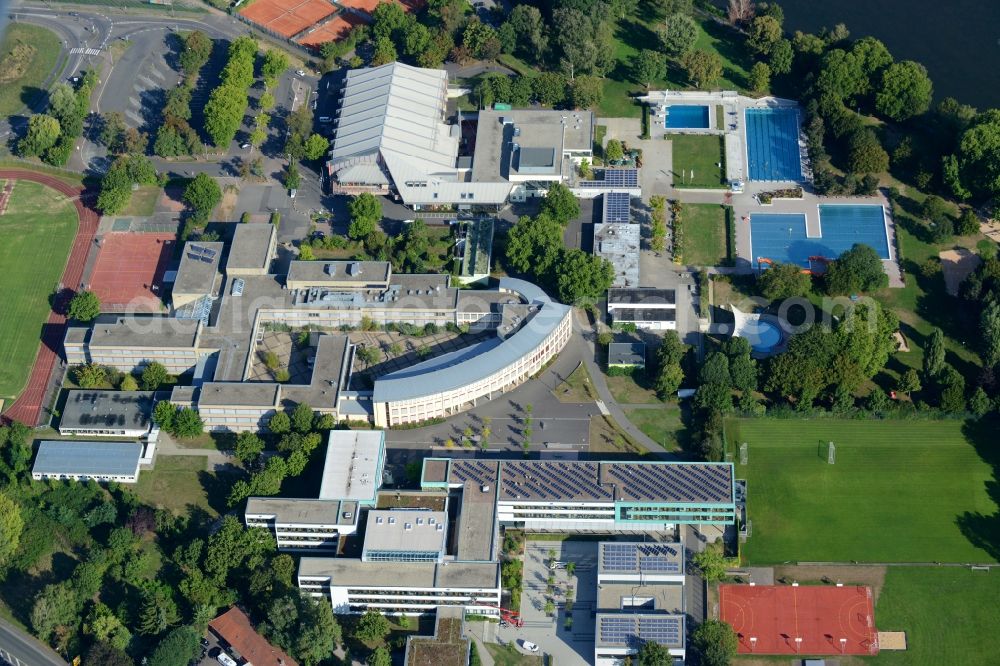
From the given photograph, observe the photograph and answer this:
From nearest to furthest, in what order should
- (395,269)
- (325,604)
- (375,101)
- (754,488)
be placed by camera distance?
1. (325,604)
2. (754,488)
3. (395,269)
4. (375,101)

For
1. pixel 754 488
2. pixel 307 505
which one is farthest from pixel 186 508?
pixel 754 488

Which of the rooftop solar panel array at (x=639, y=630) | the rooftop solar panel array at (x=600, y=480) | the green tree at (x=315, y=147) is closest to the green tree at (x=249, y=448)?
the rooftop solar panel array at (x=600, y=480)

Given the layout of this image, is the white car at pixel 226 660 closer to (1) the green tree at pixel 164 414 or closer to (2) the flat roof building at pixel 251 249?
(1) the green tree at pixel 164 414

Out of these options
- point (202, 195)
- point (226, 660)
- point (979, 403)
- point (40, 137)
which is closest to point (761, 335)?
point (979, 403)

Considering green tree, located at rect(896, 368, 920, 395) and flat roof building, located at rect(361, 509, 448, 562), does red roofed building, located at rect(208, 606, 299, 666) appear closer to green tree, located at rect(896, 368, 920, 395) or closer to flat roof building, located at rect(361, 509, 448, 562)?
flat roof building, located at rect(361, 509, 448, 562)

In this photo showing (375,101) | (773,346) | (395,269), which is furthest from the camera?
(375,101)

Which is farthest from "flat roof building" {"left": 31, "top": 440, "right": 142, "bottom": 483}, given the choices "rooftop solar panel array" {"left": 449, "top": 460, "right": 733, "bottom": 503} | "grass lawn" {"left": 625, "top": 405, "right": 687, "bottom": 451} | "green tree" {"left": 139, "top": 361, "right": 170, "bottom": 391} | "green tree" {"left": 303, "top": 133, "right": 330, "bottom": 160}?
"grass lawn" {"left": 625, "top": 405, "right": 687, "bottom": 451}

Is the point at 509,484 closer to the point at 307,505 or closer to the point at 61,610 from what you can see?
the point at 307,505
